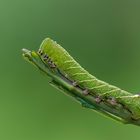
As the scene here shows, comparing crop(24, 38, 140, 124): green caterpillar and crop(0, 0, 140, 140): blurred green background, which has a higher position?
crop(0, 0, 140, 140): blurred green background

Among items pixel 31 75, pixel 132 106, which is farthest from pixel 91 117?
pixel 132 106

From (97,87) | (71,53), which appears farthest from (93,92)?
(71,53)

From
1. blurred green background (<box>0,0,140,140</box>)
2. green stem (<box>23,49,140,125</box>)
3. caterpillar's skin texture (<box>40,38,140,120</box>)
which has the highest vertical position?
blurred green background (<box>0,0,140,140</box>)

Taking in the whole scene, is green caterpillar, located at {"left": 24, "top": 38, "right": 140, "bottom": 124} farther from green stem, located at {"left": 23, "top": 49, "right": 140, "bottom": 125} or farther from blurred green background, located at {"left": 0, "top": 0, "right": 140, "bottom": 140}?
blurred green background, located at {"left": 0, "top": 0, "right": 140, "bottom": 140}

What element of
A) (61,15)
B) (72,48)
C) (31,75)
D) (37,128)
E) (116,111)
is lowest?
(116,111)

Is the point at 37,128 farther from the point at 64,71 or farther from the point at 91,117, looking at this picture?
the point at 64,71

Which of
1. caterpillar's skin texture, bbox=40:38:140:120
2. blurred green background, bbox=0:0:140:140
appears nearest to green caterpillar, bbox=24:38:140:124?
caterpillar's skin texture, bbox=40:38:140:120
